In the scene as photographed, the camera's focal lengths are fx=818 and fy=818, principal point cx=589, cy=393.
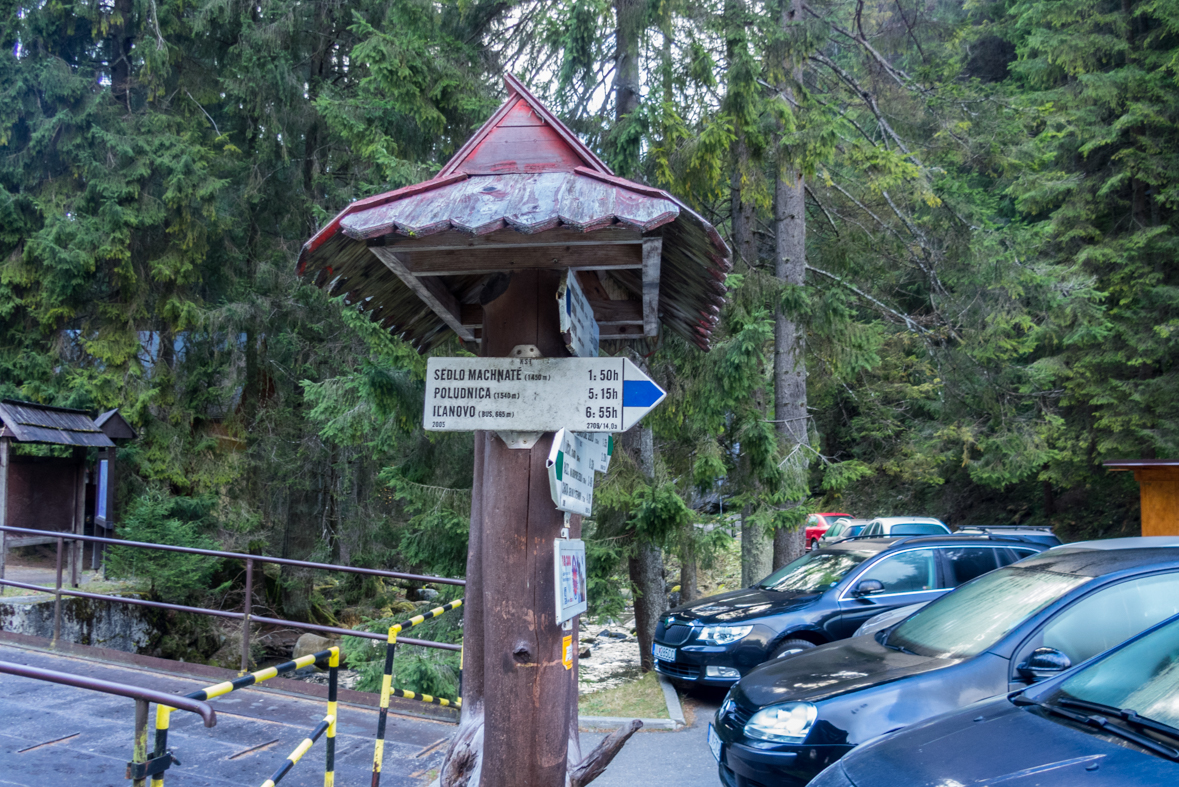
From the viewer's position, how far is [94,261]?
50.4 ft

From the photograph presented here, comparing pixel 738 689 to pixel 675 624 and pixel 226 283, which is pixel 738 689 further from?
pixel 226 283

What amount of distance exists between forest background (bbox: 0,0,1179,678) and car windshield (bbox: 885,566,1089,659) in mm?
3861

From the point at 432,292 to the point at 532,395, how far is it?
79cm

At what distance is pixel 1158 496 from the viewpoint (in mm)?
12781

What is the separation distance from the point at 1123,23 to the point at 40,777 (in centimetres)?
2485

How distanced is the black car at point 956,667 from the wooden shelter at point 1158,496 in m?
8.92

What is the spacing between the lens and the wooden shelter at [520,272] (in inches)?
132

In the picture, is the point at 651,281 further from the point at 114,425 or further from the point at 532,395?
the point at 114,425

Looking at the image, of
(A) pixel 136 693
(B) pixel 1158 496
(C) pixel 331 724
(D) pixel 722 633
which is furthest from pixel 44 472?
(B) pixel 1158 496

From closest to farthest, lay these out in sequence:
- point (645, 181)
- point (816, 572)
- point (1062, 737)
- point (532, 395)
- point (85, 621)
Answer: point (1062, 737)
point (532, 395)
point (816, 572)
point (645, 181)
point (85, 621)

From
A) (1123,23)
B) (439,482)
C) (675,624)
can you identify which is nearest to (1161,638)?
(675,624)

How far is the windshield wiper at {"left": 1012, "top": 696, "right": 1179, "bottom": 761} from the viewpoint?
2758 millimetres

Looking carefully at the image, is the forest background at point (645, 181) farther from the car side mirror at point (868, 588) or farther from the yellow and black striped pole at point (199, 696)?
the yellow and black striped pole at point (199, 696)

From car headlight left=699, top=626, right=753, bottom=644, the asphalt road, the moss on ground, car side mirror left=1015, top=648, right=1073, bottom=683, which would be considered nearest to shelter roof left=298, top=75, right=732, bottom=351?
car side mirror left=1015, top=648, right=1073, bottom=683
